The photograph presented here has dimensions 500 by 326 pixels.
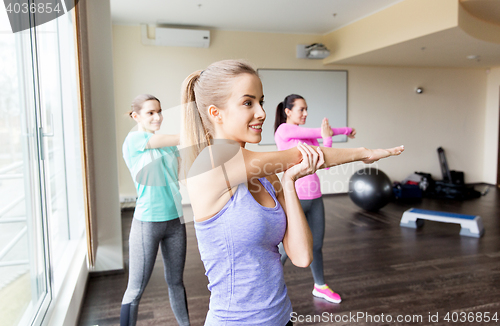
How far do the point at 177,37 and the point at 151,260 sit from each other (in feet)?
14.3

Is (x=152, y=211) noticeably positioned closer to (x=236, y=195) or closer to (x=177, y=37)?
(x=236, y=195)

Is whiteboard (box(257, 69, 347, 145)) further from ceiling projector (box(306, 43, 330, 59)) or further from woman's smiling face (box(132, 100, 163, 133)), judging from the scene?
woman's smiling face (box(132, 100, 163, 133))

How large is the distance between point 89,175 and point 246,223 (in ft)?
7.23

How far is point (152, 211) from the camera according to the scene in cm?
193

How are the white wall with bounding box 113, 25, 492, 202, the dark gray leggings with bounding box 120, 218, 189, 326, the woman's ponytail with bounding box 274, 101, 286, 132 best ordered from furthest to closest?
the white wall with bounding box 113, 25, 492, 202, the woman's ponytail with bounding box 274, 101, 286, 132, the dark gray leggings with bounding box 120, 218, 189, 326

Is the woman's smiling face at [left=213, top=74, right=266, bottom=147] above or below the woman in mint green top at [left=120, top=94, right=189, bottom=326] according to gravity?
above

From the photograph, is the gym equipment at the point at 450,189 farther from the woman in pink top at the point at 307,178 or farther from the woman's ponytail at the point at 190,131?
the woman's ponytail at the point at 190,131

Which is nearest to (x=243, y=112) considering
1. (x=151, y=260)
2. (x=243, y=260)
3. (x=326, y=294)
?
(x=243, y=260)

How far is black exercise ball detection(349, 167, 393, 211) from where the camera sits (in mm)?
5207

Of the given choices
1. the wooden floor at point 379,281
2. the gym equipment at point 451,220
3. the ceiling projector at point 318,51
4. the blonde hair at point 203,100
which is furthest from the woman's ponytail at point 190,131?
the ceiling projector at point 318,51

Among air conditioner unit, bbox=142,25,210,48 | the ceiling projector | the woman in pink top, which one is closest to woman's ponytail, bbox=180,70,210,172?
the woman in pink top

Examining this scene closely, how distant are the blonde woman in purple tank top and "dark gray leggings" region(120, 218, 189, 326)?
1.05 meters

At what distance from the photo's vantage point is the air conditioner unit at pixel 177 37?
547cm

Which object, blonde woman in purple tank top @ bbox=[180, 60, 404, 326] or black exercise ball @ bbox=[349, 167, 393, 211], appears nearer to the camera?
blonde woman in purple tank top @ bbox=[180, 60, 404, 326]
